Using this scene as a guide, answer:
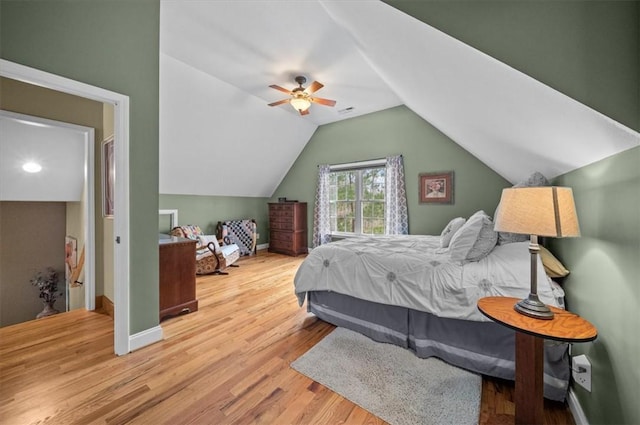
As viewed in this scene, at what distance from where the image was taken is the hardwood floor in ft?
4.61

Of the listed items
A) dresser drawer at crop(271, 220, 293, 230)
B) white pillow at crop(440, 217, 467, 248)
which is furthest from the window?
white pillow at crop(440, 217, 467, 248)

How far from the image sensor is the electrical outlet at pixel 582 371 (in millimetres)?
1243

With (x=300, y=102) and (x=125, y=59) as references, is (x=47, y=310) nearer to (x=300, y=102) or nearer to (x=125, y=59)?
(x=125, y=59)

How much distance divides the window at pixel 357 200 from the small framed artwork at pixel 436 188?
825 mm

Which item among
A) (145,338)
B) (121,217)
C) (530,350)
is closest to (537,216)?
(530,350)

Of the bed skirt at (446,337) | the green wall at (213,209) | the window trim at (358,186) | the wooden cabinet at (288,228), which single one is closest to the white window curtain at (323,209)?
the window trim at (358,186)

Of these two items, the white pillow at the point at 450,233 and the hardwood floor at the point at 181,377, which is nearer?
the hardwood floor at the point at 181,377

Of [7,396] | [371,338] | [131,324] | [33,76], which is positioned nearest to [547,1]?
[371,338]

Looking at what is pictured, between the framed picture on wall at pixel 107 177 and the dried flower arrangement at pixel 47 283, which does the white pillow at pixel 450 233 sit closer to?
the framed picture on wall at pixel 107 177

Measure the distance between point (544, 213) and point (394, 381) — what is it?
1372 millimetres

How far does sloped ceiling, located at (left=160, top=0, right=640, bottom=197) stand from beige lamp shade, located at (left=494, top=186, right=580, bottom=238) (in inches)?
10.1

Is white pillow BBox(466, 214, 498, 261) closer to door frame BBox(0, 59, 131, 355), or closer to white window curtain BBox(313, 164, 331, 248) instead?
door frame BBox(0, 59, 131, 355)

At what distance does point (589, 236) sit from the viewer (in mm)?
1316

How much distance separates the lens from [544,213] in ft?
3.59
